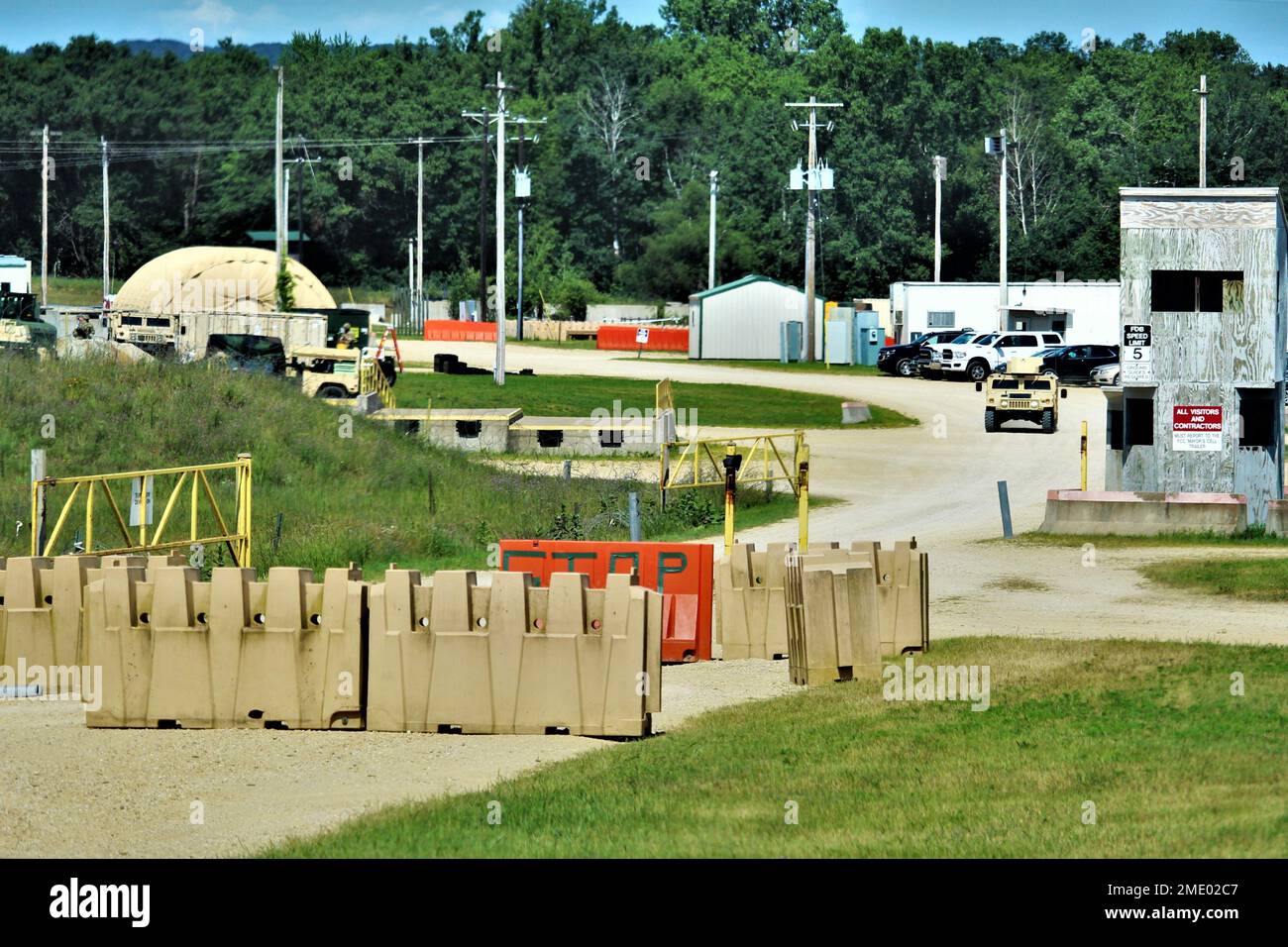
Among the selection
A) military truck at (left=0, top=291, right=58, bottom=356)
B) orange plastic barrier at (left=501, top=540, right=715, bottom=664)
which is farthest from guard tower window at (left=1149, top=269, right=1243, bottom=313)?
military truck at (left=0, top=291, right=58, bottom=356)

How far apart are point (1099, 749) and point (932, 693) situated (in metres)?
Answer: 2.95

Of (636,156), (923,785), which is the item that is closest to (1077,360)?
(923,785)

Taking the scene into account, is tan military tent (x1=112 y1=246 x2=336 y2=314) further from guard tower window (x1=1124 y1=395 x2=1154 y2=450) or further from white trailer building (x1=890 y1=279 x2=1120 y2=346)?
guard tower window (x1=1124 y1=395 x2=1154 y2=450)

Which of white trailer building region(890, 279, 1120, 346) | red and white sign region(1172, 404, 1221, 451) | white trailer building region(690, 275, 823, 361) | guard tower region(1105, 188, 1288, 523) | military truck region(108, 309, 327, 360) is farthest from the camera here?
white trailer building region(690, 275, 823, 361)

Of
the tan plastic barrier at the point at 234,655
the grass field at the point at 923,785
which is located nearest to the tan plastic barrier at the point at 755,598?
the grass field at the point at 923,785

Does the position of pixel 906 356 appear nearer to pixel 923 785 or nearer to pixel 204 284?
pixel 204 284

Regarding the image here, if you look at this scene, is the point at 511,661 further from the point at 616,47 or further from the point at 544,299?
the point at 616,47

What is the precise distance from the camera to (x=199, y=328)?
55094 mm

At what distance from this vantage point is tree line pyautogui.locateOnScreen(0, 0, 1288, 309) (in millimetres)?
101750

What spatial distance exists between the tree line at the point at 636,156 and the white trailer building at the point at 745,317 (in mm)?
21925

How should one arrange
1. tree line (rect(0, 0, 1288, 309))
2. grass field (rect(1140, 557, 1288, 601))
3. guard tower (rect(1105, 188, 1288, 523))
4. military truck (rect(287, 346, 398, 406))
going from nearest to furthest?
1. grass field (rect(1140, 557, 1288, 601))
2. guard tower (rect(1105, 188, 1288, 523))
3. military truck (rect(287, 346, 398, 406))
4. tree line (rect(0, 0, 1288, 309))

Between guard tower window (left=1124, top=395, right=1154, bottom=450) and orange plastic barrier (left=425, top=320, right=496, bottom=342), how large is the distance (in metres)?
63.0

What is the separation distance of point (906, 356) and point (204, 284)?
1055 inches
